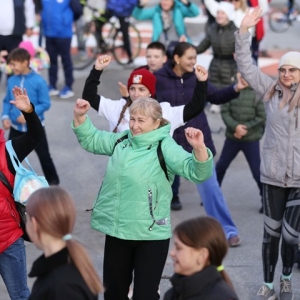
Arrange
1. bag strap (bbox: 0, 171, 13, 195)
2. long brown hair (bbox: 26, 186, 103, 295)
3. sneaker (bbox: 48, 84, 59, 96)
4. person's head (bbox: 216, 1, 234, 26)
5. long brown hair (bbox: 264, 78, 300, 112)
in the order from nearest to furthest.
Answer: long brown hair (bbox: 26, 186, 103, 295) → bag strap (bbox: 0, 171, 13, 195) → long brown hair (bbox: 264, 78, 300, 112) → person's head (bbox: 216, 1, 234, 26) → sneaker (bbox: 48, 84, 59, 96)

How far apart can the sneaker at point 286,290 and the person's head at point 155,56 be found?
269cm

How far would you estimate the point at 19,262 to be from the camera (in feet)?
17.6

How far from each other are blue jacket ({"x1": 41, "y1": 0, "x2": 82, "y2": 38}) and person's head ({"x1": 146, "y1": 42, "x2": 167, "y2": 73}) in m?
4.43

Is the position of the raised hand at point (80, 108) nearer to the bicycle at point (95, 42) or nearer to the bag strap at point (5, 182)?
the bag strap at point (5, 182)

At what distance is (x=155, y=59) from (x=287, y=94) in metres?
2.39

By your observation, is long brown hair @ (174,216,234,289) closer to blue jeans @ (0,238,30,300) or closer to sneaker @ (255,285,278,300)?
blue jeans @ (0,238,30,300)

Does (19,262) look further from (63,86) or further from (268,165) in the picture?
(63,86)

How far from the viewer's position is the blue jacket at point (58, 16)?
41.4 feet

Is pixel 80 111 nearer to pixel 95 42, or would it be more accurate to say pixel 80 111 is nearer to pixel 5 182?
pixel 5 182

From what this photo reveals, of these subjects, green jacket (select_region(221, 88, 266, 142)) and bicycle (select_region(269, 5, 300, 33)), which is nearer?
green jacket (select_region(221, 88, 266, 142))

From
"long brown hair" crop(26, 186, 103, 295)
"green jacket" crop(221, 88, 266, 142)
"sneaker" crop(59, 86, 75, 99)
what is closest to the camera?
"long brown hair" crop(26, 186, 103, 295)

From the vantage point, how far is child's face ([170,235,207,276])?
3.78 m

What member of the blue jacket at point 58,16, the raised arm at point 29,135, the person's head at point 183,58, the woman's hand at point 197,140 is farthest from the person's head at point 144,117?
the blue jacket at point 58,16

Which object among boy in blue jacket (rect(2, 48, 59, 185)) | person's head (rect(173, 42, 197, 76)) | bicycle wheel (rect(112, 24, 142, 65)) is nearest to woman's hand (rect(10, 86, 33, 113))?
person's head (rect(173, 42, 197, 76))
